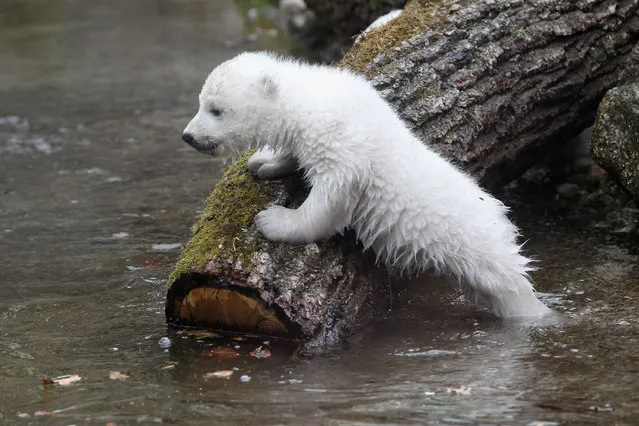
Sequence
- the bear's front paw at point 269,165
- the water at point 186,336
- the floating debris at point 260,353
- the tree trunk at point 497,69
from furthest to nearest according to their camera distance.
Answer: the tree trunk at point 497,69
the bear's front paw at point 269,165
the floating debris at point 260,353
the water at point 186,336

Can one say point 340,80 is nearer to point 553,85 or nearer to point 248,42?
point 553,85

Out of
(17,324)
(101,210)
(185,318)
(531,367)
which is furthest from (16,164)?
(531,367)

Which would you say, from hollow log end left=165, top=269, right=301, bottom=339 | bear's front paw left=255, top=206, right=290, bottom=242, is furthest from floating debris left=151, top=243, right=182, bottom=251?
bear's front paw left=255, top=206, right=290, bottom=242

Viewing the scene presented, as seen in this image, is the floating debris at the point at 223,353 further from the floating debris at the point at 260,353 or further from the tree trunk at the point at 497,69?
the tree trunk at the point at 497,69

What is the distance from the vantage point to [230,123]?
5.17 m

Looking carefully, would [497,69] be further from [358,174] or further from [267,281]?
[267,281]

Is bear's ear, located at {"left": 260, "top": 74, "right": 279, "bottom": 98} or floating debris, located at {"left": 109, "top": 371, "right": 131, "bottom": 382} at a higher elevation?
bear's ear, located at {"left": 260, "top": 74, "right": 279, "bottom": 98}

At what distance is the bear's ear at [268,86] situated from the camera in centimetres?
507

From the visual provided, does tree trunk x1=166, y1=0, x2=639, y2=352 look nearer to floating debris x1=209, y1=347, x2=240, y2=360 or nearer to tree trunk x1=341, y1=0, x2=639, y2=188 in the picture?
tree trunk x1=341, y1=0, x2=639, y2=188

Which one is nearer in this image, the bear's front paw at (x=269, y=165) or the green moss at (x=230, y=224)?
the green moss at (x=230, y=224)

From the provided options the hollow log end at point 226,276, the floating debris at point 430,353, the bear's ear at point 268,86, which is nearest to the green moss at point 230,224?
the hollow log end at point 226,276

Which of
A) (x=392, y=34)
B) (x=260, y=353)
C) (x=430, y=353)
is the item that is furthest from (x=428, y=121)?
(x=260, y=353)

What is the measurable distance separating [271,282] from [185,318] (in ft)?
2.28

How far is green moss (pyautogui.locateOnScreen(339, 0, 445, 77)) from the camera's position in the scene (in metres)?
6.23
